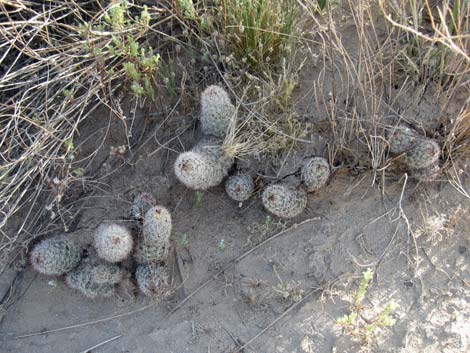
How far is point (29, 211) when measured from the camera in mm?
2650

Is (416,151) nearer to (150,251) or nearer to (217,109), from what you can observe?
(217,109)

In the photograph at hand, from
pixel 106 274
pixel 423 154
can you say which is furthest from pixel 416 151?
pixel 106 274

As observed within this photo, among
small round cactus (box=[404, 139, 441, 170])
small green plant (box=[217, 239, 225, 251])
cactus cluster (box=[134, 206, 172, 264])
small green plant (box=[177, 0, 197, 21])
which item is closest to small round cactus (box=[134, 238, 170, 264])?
cactus cluster (box=[134, 206, 172, 264])

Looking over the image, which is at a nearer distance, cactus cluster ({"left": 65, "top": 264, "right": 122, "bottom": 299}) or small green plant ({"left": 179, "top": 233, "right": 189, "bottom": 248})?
cactus cluster ({"left": 65, "top": 264, "right": 122, "bottom": 299})

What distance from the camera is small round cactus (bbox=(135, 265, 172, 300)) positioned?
249 cm

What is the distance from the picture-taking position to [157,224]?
2.50 meters

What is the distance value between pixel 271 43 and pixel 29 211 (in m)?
1.53

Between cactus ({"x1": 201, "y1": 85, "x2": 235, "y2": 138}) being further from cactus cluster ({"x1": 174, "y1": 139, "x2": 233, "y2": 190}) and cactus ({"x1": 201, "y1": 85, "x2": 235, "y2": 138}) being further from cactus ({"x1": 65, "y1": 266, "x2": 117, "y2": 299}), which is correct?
cactus ({"x1": 65, "y1": 266, "x2": 117, "y2": 299})

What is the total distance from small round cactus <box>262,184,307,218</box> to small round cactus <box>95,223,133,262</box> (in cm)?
69

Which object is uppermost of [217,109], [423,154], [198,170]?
[423,154]

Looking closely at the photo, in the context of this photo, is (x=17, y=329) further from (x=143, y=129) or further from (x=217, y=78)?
(x=217, y=78)

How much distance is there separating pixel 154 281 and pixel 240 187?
2.05 feet

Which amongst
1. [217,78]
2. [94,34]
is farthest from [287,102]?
[94,34]

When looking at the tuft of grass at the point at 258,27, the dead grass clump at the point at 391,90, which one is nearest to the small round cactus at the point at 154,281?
the dead grass clump at the point at 391,90
